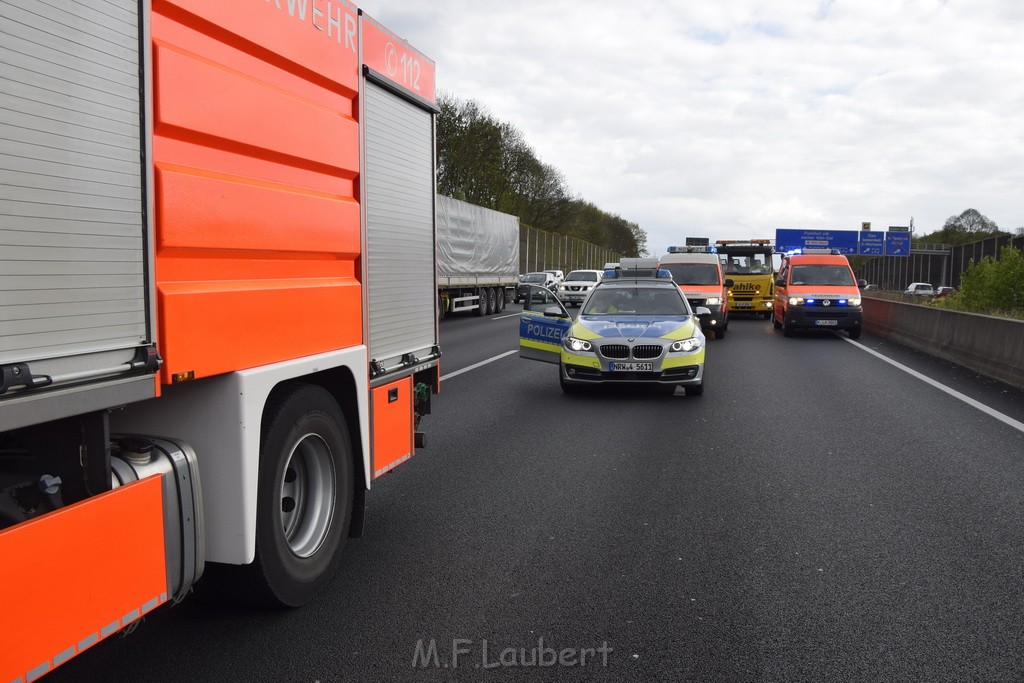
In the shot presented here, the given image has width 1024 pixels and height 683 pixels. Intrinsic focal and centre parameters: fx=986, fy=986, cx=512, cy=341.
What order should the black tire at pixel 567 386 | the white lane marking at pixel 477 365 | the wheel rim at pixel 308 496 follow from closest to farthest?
the wheel rim at pixel 308 496 → the black tire at pixel 567 386 → the white lane marking at pixel 477 365

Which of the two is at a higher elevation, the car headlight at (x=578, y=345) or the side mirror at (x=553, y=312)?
the side mirror at (x=553, y=312)

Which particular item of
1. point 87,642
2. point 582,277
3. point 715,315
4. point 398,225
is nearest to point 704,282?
point 715,315

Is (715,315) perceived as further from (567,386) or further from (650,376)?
(650,376)

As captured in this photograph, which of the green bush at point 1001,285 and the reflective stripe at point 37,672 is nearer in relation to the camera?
the reflective stripe at point 37,672

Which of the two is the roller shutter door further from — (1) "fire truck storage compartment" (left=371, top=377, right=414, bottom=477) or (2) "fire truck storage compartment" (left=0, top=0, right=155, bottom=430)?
(1) "fire truck storage compartment" (left=371, top=377, right=414, bottom=477)

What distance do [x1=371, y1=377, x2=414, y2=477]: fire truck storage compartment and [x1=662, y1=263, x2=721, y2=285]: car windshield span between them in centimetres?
1893

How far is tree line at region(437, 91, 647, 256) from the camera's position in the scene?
184ft

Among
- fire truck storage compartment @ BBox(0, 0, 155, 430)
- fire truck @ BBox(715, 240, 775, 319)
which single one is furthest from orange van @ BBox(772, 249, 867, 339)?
fire truck storage compartment @ BBox(0, 0, 155, 430)

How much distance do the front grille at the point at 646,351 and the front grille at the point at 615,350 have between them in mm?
106

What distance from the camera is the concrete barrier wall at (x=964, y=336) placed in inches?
534

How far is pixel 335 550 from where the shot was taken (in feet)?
15.2

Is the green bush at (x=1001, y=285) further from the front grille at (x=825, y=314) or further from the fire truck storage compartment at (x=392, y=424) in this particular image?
the fire truck storage compartment at (x=392, y=424)

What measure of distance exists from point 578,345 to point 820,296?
43.3 feet

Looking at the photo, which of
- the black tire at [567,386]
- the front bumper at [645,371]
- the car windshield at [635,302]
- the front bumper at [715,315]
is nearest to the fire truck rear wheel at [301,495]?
the front bumper at [645,371]
